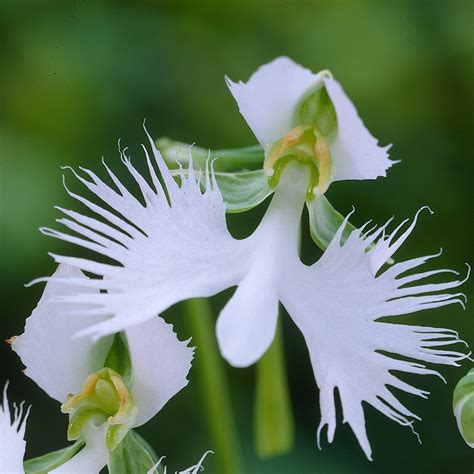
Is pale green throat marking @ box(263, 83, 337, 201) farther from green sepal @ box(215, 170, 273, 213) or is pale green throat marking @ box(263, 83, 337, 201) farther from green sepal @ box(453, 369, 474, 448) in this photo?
green sepal @ box(453, 369, 474, 448)

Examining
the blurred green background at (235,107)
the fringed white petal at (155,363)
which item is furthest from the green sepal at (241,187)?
the blurred green background at (235,107)

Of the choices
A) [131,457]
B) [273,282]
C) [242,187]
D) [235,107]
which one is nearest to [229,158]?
[242,187]

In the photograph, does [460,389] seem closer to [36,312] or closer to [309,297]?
[309,297]

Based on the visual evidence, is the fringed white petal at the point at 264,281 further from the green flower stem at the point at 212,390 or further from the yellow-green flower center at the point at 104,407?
the green flower stem at the point at 212,390

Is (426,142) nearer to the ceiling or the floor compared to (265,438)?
nearer to the ceiling

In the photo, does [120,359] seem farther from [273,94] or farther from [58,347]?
[273,94]

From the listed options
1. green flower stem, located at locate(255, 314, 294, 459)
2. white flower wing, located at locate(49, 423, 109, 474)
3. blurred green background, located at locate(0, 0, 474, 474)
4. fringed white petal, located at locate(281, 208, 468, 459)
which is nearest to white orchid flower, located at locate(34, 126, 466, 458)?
fringed white petal, located at locate(281, 208, 468, 459)

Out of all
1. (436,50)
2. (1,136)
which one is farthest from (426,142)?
(1,136)

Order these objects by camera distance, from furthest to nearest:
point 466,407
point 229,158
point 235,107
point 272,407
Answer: point 235,107, point 272,407, point 229,158, point 466,407
